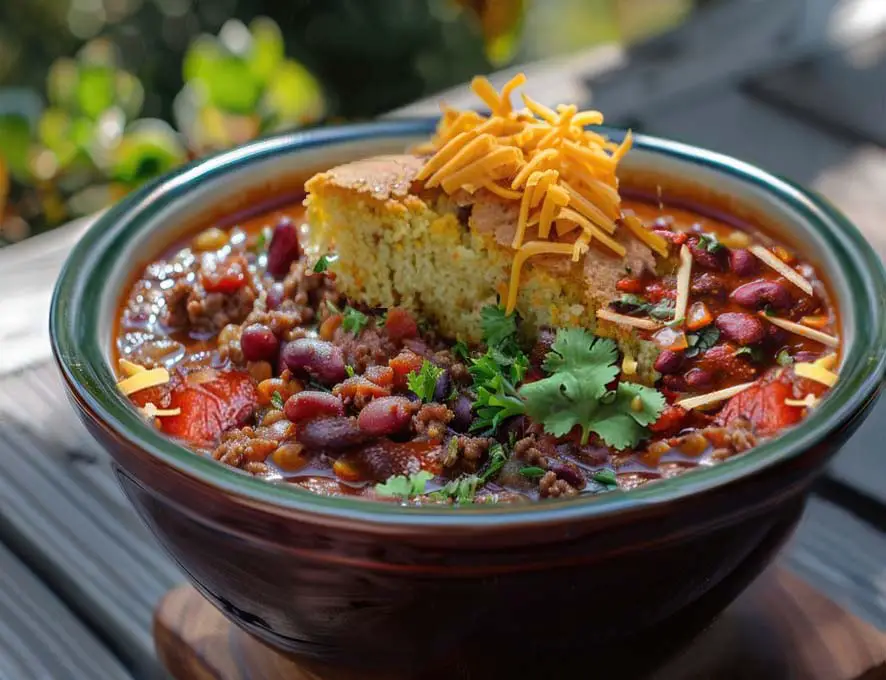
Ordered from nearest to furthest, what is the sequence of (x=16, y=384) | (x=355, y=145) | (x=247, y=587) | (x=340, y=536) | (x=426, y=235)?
(x=340, y=536) < (x=247, y=587) < (x=426, y=235) < (x=355, y=145) < (x=16, y=384)

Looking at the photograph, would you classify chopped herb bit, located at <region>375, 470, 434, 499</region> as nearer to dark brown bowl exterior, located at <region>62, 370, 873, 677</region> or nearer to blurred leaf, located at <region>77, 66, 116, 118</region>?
dark brown bowl exterior, located at <region>62, 370, 873, 677</region>

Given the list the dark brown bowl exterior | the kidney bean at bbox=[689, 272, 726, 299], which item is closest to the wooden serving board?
the dark brown bowl exterior

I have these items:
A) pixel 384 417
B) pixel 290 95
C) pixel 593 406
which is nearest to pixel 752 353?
pixel 593 406

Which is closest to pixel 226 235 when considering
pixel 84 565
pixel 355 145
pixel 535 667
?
pixel 355 145

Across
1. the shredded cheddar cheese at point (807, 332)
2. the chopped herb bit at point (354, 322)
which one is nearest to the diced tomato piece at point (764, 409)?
the shredded cheddar cheese at point (807, 332)

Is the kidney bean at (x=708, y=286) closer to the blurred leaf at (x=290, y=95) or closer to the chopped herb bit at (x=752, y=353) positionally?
the chopped herb bit at (x=752, y=353)

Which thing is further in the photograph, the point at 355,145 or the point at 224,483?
the point at 355,145

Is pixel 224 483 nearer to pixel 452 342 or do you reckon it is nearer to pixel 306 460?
pixel 306 460
